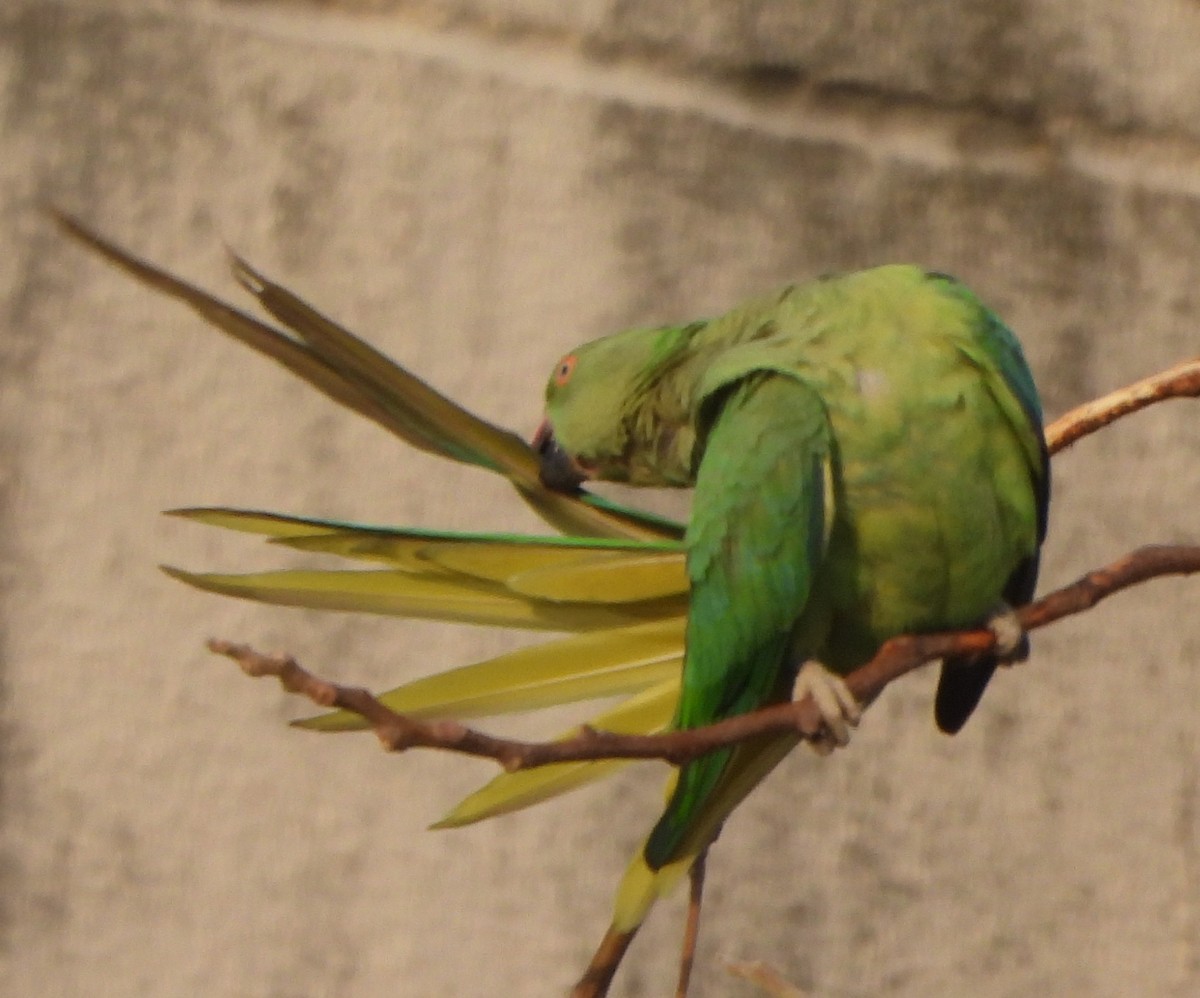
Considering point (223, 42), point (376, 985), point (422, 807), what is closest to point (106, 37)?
point (223, 42)

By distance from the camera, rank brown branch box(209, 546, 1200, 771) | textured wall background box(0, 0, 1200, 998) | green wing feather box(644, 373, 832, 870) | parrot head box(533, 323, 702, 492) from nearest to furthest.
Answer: brown branch box(209, 546, 1200, 771), green wing feather box(644, 373, 832, 870), parrot head box(533, 323, 702, 492), textured wall background box(0, 0, 1200, 998)

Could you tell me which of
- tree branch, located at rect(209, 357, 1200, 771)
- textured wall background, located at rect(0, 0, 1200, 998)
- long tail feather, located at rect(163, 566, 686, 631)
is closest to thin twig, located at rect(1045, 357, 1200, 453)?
tree branch, located at rect(209, 357, 1200, 771)

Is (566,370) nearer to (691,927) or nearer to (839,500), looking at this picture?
(839,500)

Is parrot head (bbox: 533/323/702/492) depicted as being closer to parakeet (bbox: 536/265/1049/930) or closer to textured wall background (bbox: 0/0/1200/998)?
parakeet (bbox: 536/265/1049/930)

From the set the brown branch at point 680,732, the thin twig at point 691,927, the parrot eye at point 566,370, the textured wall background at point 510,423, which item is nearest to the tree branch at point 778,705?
the brown branch at point 680,732

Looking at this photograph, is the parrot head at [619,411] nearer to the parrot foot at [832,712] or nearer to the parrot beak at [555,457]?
the parrot beak at [555,457]

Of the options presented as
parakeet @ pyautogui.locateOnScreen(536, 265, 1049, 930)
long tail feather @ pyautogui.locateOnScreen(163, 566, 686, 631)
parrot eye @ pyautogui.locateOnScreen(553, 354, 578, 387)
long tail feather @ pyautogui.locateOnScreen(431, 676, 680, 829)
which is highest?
parrot eye @ pyautogui.locateOnScreen(553, 354, 578, 387)
